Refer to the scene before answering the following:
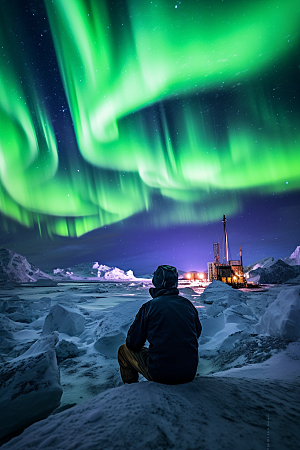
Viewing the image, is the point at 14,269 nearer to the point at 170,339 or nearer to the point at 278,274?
the point at 278,274

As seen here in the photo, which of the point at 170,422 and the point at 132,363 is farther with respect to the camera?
the point at 132,363

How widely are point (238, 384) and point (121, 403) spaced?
1344 millimetres

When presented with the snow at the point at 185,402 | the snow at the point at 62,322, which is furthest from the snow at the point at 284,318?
the snow at the point at 62,322

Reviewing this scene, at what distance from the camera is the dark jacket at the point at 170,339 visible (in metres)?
2.05

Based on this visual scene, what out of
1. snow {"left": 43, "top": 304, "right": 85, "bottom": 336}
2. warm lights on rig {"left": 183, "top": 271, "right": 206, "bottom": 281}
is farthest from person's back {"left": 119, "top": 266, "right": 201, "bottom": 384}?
warm lights on rig {"left": 183, "top": 271, "right": 206, "bottom": 281}

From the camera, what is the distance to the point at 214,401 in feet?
6.29

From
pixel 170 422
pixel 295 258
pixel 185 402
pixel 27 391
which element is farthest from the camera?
pixel 295 258

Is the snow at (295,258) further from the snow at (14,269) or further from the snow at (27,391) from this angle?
the snow at (14,269)

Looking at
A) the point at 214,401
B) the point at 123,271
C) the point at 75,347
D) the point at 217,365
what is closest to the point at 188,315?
the point at 214,401

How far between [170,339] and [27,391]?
1.66m

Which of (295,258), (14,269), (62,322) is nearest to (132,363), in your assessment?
(62,322)

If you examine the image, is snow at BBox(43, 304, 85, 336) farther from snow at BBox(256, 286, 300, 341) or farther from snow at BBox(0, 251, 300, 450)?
snow at BBox(256, 286, 300, 341)

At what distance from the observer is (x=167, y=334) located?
205cm

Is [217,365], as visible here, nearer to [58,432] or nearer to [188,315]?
[188,315]
